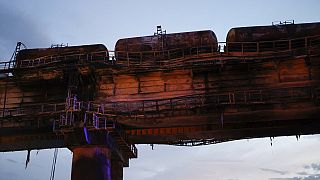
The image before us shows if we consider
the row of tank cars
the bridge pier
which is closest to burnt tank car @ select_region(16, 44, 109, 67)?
the row of tank cars

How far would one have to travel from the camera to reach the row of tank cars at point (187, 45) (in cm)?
1828

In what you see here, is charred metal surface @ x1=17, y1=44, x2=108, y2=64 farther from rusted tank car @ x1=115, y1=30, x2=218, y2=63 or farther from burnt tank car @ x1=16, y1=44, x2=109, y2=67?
rusted tank car @ x1=115, y1=30, x2=218, y2=63

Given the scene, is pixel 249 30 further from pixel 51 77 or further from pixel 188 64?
pixel 51 77

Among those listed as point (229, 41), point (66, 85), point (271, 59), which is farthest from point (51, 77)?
point (271, 59)

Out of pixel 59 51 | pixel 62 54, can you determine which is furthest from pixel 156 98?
pixel 59 51

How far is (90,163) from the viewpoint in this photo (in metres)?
17.7

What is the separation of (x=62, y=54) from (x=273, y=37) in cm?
1126

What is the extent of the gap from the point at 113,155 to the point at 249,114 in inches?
326

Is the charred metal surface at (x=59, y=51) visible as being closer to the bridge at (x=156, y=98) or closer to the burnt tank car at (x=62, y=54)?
the burnt tank car at (x=62, y=54)

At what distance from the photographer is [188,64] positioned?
58.4 ft

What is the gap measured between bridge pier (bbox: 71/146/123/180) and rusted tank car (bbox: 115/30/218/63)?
15.9 ft

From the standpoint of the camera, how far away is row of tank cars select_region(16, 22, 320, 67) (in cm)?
1828

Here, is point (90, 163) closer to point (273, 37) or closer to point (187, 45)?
point (187, 45)

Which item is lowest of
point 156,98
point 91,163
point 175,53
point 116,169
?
point 116,169
